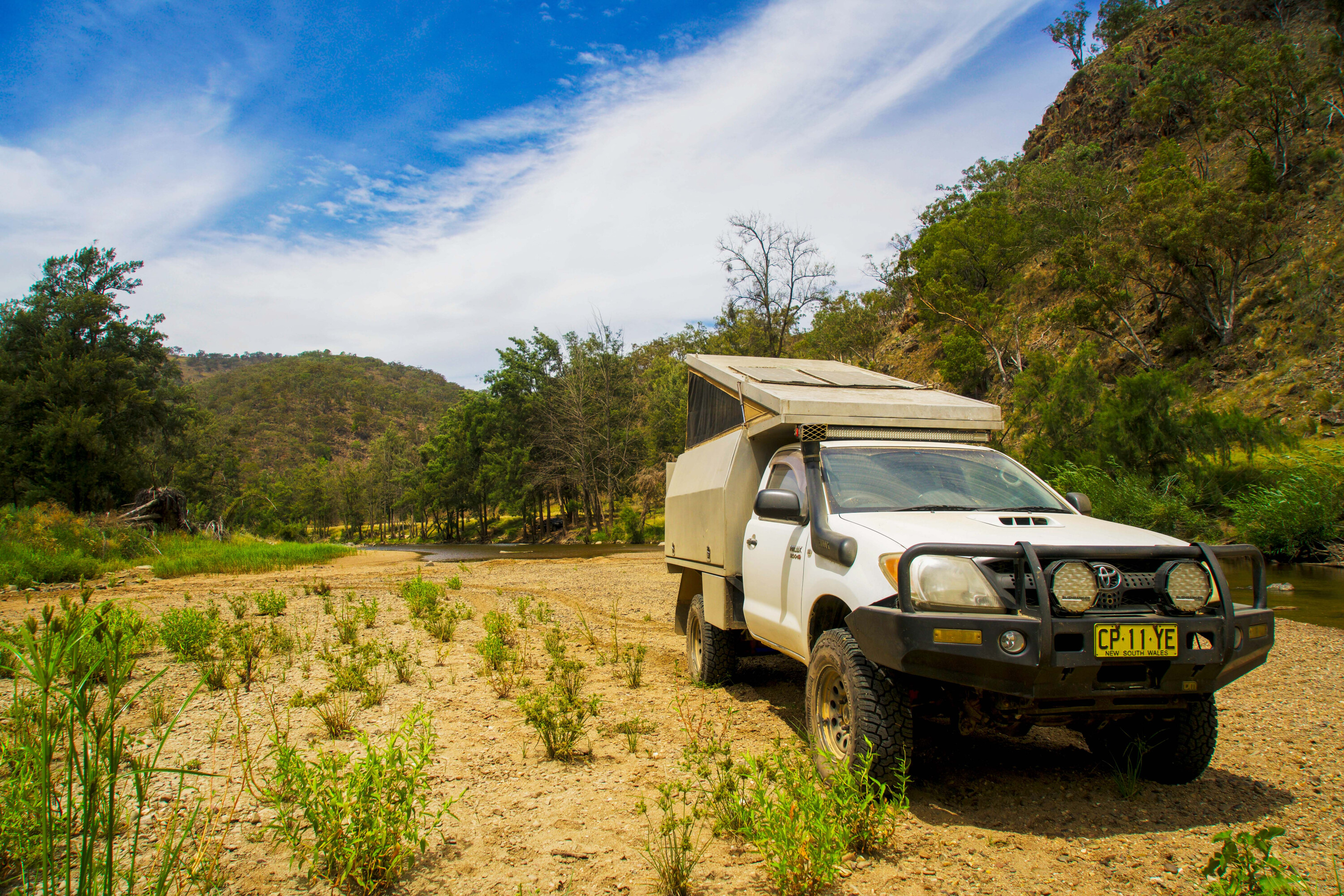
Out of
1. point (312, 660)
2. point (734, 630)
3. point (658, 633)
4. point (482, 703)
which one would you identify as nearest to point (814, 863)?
point (734, 630)

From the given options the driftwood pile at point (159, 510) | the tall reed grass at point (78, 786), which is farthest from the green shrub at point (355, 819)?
the driftwood pile at point (159, 510)

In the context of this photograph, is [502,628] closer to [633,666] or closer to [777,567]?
[633,666]

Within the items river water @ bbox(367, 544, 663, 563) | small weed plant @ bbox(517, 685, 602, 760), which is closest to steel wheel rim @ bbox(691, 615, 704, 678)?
small weed plant @ bbox(517, 685, 602, 760)

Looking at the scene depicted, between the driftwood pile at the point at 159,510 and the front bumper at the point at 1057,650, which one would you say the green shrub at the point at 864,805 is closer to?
the front bumper at the point at 1057,650

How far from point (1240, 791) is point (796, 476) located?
10.4 ft

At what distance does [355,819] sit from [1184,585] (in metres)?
4.16

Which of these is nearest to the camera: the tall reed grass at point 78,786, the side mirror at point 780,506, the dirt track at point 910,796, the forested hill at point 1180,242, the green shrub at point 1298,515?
the tall reed grass at point 78,786

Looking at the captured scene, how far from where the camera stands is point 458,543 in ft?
216

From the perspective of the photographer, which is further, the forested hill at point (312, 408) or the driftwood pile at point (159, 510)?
the forested hill at point (312, 408)

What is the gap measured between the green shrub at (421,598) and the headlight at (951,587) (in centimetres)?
797

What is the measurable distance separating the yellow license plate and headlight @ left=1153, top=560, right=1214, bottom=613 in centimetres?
21

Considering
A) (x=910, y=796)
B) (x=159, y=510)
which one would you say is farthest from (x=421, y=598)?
(x=159, y=510)

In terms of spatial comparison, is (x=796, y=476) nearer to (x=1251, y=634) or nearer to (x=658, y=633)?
(x=1251, y=634)

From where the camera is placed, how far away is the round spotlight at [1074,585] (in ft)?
11.3
